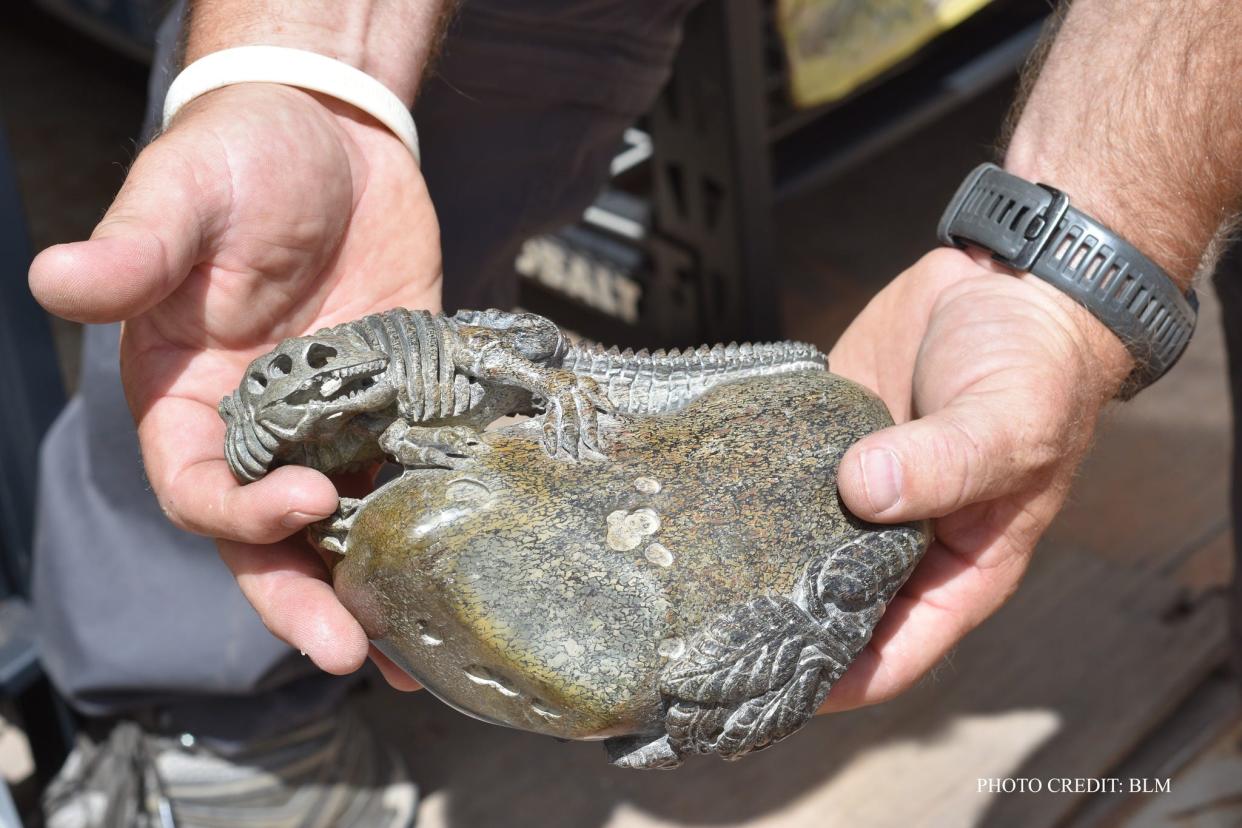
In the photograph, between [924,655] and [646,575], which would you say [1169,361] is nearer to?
[924,655]

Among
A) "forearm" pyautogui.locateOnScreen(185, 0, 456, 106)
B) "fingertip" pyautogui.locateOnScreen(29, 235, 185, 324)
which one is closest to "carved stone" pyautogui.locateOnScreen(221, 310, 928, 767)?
"fingertip" pyautogui.locateOnScreen(29, 235, 185, 324)

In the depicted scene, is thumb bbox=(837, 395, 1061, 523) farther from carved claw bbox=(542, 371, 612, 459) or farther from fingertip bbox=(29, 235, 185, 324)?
fingertip bbox=(29, 235, 185, 324)

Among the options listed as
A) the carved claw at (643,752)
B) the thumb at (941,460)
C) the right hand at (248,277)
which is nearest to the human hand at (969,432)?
the thumb at (941,460)

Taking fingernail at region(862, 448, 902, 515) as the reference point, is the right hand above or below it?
below

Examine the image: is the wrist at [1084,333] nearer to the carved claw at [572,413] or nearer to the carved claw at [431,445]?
the carved claw at [572,413]

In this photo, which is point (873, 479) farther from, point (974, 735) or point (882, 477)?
point (974, 735)

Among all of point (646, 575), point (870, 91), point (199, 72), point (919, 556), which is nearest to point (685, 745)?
point (646, 575)
